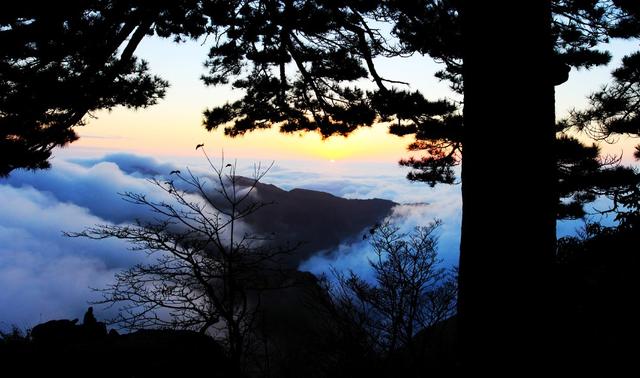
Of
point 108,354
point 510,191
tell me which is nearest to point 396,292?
point 108,354

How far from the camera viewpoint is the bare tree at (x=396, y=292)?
751 centimetres

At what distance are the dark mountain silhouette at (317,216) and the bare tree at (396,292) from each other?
347 feet

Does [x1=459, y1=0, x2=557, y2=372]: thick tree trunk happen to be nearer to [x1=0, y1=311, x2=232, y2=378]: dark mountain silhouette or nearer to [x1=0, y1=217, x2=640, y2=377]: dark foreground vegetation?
[x1=0, y1=217, x2=640, y2=377]: dark foreground vegetation

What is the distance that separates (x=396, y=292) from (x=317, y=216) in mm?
123544

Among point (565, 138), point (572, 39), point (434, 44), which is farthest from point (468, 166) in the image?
point (572, 39)

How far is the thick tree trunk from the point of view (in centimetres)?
120

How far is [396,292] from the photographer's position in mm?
8055

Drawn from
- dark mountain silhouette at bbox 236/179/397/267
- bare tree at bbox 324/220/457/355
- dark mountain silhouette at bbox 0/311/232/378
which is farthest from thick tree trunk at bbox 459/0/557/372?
dark mountain silhouette at bbox 236/179/397/267

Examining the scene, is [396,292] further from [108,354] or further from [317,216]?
[317,216]

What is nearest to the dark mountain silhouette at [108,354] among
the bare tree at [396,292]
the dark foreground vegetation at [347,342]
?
the dark foreground vegetation at [347,342]

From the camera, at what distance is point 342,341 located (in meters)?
6.70

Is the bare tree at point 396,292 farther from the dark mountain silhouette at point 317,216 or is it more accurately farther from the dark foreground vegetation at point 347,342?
the dark mountain silhouette at point 317,216

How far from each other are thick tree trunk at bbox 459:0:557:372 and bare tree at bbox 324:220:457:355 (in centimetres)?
612

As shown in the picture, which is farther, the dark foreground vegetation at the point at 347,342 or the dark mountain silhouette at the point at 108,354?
the dark mountain silhouette at the point at 108,354
